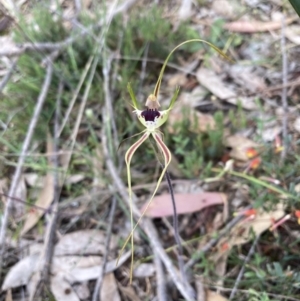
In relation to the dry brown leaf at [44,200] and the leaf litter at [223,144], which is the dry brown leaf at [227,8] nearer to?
the leaf litter at [223,144]

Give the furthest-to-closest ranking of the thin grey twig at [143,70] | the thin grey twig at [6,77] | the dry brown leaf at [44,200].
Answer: the thin grey twig at [143,70] → the thin grey twig at [6,77] → the dry brown leaf at [44,200]

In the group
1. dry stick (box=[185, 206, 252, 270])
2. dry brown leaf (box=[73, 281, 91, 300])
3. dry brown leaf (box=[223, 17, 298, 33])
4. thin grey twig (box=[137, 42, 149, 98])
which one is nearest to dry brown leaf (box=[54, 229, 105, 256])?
dry brown leaf (box=[73, 281, 91, 300])

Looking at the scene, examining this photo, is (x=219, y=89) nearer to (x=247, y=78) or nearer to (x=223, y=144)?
(x=247, y=78)

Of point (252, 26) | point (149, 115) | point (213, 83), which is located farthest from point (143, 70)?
point (149, 115)

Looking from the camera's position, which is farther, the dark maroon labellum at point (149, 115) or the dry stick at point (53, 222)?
the dry stick at point (53, 222)

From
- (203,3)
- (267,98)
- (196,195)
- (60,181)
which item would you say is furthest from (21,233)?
(203,3)

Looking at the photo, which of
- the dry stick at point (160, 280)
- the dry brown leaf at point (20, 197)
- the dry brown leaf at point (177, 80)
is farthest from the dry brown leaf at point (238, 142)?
the dry brown leaf at point (20, 197)

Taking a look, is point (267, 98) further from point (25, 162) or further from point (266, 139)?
point (25, 162)

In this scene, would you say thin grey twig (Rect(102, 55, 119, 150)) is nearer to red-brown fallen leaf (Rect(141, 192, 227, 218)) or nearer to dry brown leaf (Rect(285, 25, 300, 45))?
red-brown fallen leaf (Rect(141, 192, 227, 218))
